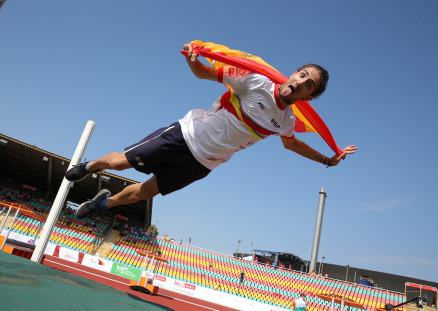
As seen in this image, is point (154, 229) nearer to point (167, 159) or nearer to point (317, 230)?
point (317, 230)

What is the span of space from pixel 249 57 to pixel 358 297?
2204 centimetres

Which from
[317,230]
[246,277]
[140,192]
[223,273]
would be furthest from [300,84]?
[317,230]

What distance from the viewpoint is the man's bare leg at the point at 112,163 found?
2721mm

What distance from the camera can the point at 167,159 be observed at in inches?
103

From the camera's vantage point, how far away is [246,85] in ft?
8.04

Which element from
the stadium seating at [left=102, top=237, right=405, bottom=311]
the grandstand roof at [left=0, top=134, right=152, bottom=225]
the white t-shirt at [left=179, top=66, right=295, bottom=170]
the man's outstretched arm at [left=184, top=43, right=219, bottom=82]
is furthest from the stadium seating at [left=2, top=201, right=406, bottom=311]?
the man's outstretched arm at [left=184, top=43, right=219, bottom=82]

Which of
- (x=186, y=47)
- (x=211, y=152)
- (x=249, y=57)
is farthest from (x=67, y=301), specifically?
(x=249, y=57)

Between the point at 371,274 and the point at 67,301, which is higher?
the point at 371,274

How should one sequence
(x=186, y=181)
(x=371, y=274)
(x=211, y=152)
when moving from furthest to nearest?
(x=371, y=274)
(x=186, y=181)
(x=211, y=152)

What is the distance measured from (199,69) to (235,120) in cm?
49

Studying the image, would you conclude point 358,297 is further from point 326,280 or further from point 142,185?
point 142,185

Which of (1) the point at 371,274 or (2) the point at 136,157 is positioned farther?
(1) the point at 371,274

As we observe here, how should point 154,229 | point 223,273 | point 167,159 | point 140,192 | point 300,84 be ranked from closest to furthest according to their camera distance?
point 300,84 → point 167,159 → point 140,192 → point 223,273 → point 154,229

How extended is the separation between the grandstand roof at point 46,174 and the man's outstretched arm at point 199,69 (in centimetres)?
1750
